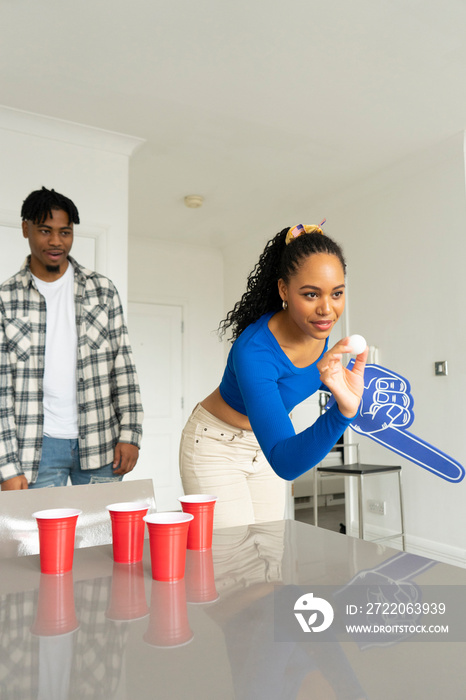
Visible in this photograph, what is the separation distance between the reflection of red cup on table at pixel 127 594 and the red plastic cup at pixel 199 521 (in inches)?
4.4

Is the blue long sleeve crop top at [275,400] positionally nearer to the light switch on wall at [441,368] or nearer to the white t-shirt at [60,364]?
the white t-shirt at [60,364]

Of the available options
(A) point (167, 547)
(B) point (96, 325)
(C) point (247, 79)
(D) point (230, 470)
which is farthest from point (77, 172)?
(A) point (167, 547)

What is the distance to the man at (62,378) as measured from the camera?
2266mm

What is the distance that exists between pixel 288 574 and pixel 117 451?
5.31 feet

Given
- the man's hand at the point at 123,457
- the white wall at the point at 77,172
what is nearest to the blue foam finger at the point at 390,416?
the man's hand at the point at 123,457

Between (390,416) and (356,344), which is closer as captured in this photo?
(356,344)

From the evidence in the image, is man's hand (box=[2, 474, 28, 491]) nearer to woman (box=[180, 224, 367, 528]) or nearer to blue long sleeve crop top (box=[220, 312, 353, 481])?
woman (box=[180, 224, 367, 528])

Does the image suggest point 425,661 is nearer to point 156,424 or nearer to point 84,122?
point 84,122

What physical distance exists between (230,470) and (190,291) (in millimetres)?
4502

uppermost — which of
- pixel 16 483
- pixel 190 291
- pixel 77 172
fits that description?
pixel 77 172

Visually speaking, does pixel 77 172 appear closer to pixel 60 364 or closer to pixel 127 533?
pixel 60 364

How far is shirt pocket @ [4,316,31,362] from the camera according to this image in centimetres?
234

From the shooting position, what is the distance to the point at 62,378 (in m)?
2.38

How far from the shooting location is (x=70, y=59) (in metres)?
2.69
